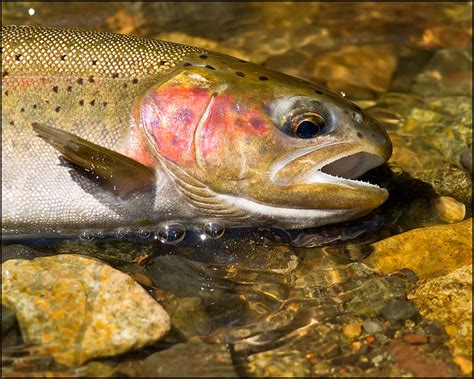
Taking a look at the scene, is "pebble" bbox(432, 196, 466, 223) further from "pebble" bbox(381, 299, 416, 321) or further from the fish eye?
the fish eye

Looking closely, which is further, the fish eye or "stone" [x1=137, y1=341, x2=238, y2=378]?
the fish eye

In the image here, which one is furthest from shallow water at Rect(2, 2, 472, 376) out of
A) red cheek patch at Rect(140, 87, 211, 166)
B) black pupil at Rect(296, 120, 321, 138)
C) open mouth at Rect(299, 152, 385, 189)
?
black pupil at Rect(296, 120, 321, 138)

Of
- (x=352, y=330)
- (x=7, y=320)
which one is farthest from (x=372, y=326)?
(x=7, y=320)

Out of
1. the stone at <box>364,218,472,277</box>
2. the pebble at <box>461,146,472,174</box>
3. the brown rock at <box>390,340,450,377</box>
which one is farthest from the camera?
the pebble at <box>461,146,472,174</box>

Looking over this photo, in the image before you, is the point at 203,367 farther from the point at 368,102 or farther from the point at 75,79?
the point at 368,102

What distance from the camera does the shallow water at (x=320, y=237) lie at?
3.31 metres

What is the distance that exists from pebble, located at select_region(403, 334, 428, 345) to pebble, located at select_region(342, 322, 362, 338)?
0.81ft

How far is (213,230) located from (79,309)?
3.77 feet

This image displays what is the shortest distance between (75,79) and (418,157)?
2756 millimetres

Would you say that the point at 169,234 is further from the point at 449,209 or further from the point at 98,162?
the point at 449,209

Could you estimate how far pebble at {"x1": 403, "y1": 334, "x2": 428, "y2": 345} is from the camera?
3.33m

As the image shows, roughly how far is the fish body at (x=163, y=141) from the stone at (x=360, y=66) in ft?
7.30

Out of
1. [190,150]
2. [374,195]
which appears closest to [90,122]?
[190,150]

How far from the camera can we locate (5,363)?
10.5ft
